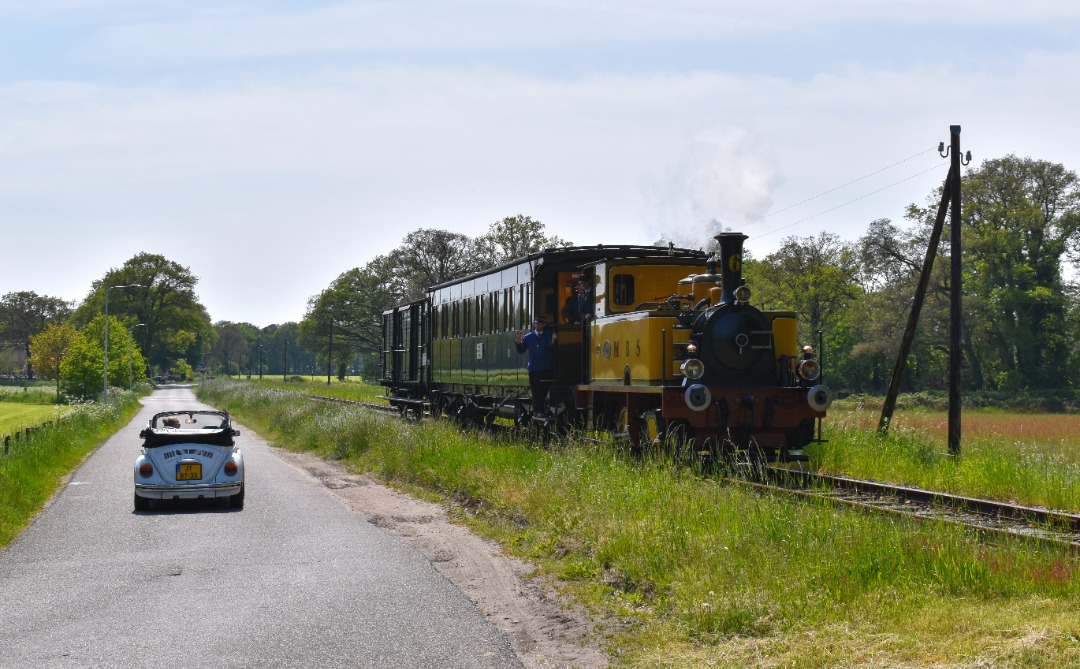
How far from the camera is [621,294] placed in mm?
17469

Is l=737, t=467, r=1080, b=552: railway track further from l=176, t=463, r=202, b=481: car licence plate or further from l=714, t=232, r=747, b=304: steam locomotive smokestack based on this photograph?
l=176, t=463, r=202, b=481: car licence plate

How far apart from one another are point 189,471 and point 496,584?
22.5 feet

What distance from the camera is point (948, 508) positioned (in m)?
11.9

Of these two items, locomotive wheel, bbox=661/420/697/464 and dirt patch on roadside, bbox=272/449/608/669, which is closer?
dirt patch on roadside, bbox=272/449/608/669

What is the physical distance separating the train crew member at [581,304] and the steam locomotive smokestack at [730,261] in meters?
3.33

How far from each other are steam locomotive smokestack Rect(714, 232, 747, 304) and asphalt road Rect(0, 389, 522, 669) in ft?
20.1

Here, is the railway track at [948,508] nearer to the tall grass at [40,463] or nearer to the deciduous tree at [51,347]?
the tall grass at [40,463]

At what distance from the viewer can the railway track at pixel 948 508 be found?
9531 mm

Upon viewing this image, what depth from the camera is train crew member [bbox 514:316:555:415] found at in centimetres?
1933

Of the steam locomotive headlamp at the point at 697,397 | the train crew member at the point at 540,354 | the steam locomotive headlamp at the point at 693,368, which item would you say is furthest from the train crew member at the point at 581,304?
the steam locomotive headlamp at the point at 697,397

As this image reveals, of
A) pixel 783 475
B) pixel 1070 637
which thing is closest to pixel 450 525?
pixel 783 475

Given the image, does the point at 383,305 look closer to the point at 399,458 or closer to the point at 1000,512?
the point at 399,458

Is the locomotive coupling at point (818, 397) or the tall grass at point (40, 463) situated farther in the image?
the locomotive coupling at point (818, 397)

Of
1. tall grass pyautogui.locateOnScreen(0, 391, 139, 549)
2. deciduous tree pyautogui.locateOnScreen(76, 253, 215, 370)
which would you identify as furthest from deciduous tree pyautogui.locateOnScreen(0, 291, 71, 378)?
tall grass pyautogui.locateOnScreen(0, 391, 139, 549)
